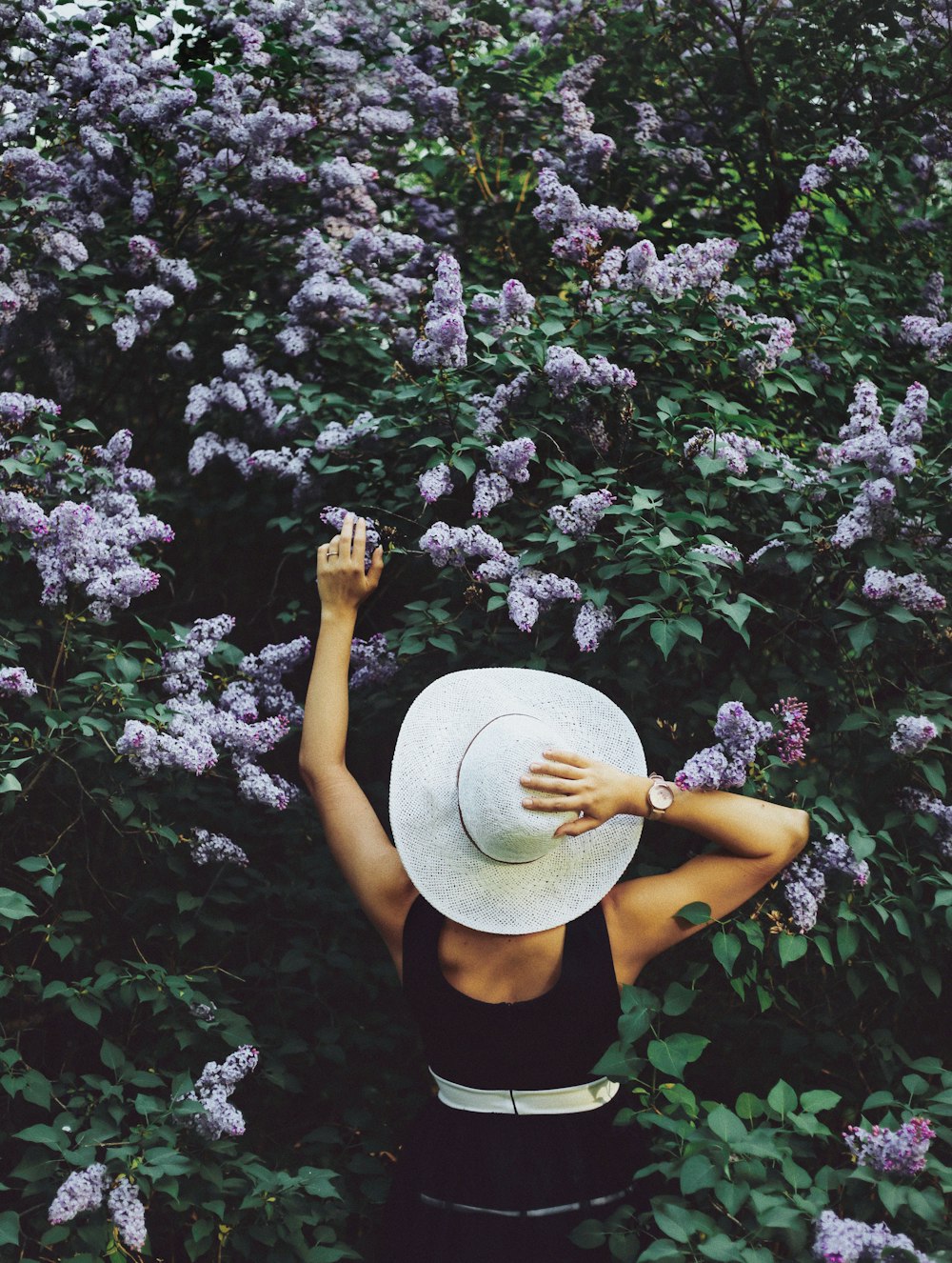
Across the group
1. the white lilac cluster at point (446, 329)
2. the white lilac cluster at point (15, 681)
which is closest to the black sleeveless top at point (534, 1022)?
the white lilac cluster at point (15, 681)

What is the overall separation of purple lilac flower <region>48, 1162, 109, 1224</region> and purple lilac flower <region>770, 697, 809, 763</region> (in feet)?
5.40

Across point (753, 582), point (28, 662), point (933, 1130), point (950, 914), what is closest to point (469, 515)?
point (753, 582)

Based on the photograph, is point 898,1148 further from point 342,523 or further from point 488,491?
point 342,523

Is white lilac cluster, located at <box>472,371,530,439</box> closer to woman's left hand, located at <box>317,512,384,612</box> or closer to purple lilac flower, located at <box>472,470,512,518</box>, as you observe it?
purple lilac flower, located at <box>472,470,512,518</box>

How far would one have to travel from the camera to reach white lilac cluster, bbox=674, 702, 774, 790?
2234 mm

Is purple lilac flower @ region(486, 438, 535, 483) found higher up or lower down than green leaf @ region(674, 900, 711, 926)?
higher up

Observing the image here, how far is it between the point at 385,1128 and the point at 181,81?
3419 mm

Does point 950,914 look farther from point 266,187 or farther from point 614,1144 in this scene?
point 266,187

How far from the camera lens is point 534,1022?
7.35 feet

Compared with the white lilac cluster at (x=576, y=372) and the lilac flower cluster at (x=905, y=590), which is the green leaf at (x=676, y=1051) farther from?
the white lilac cluster at (x=576, y=372)

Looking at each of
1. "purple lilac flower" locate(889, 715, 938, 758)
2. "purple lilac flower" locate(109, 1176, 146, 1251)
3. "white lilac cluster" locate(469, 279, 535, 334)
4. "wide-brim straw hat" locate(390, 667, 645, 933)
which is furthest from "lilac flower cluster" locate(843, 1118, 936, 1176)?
"white lilac cluster" locate(469, 279, 535, 334)

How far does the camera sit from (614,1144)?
2314mm

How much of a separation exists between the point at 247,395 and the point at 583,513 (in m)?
1.46

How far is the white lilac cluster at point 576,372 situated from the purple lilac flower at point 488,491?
278 millimetres
